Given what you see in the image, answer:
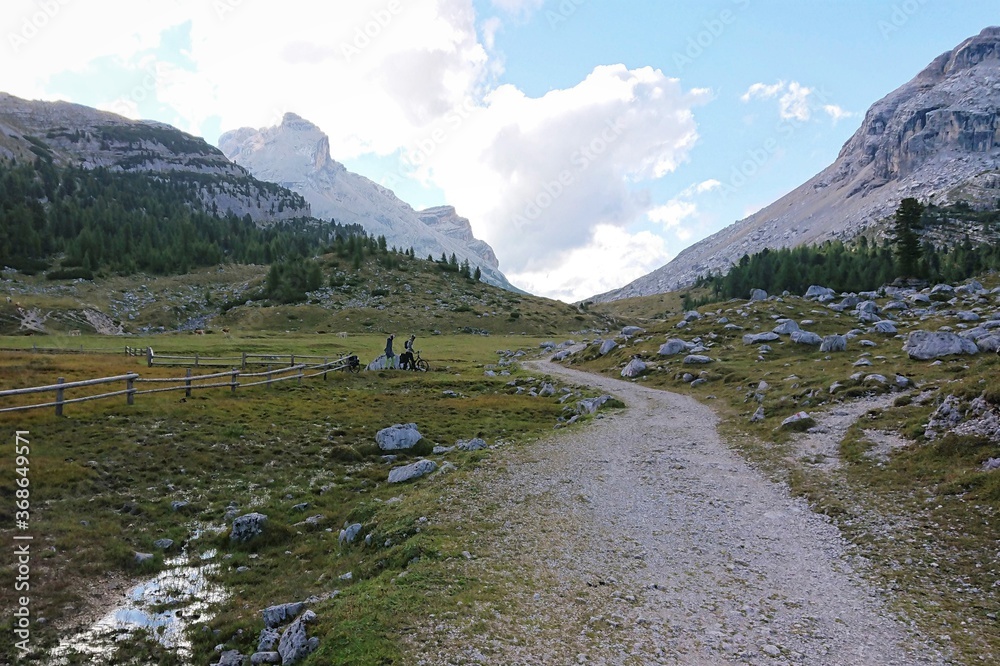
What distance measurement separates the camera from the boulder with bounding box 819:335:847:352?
43156mm

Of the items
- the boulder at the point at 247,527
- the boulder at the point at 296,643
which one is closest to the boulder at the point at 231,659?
the boulder at the point at 296,643

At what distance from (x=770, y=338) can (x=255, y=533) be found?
47.6 metres

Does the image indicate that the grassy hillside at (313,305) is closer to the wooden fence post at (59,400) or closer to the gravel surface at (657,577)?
the wooden fence post at (59,400)

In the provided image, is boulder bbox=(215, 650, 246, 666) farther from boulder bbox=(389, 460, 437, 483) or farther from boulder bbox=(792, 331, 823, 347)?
boulder bbox=(792, 331, 823, 347)

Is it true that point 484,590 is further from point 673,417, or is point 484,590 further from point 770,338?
point 770,338

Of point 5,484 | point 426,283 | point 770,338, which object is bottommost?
point 5,484

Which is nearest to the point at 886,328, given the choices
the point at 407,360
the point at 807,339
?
the point at 807,339

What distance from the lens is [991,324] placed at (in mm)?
40812

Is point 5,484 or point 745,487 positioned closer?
point 5,484

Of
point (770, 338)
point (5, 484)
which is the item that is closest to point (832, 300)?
point (770, 338)

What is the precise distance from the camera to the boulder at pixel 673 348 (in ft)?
171

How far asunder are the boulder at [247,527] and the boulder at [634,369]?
38328mm

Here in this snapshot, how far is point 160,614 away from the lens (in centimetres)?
1235

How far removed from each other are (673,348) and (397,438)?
34488 millimetres
